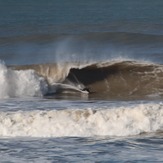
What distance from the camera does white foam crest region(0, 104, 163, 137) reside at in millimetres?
9188

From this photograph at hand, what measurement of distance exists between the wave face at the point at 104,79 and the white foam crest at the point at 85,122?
345 centimetres

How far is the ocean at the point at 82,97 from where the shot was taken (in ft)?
27.2

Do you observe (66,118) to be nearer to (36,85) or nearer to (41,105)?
(41,105)

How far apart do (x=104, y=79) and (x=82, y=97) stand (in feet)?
5.75

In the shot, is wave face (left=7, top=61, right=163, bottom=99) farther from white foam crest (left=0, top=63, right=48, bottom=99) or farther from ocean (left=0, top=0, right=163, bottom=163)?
white foam crest (left=0, top=63, right=48, bottom=99)

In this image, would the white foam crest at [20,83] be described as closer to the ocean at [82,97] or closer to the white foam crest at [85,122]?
the ocean at [82,97]

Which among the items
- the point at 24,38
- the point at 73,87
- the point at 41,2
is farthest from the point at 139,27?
the point at 41,2

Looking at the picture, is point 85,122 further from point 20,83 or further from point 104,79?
point 104,79

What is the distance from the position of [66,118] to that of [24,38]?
16.3 metres

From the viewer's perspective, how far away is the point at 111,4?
1922 inches

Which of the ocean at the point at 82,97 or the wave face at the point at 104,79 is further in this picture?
the wave face at the point at 104,79

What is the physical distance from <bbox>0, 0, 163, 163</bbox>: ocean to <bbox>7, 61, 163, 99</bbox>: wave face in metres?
0.02

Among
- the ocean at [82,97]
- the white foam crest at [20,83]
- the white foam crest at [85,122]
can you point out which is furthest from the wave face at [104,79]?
the white foam crest at [85,122]

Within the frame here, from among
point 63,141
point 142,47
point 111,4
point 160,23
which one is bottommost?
point 63,141
